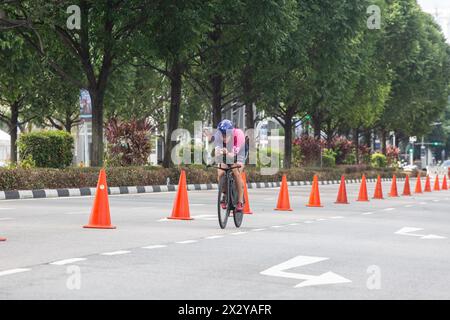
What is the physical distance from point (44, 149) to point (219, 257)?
23.3 meters

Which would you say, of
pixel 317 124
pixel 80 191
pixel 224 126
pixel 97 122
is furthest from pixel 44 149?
pixel 317 124

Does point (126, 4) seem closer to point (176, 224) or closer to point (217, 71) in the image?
point (217, 71)

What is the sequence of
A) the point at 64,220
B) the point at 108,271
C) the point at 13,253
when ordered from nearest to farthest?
1. the point at 108,271
2. the point at 13,253
3. the point at 64,220

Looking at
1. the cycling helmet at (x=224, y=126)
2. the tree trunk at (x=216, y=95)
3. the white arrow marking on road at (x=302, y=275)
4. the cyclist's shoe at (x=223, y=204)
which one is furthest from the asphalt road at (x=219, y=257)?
the tree trunk at (x=216, y=95)

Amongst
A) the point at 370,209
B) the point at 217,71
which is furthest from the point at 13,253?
the point at 217,71

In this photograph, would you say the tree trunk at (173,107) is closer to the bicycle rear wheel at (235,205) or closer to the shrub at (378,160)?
the bicycle rear wheel at (235,205)

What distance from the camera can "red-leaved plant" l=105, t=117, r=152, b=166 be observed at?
42406 mm

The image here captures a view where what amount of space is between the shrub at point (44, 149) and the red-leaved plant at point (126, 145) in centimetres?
716

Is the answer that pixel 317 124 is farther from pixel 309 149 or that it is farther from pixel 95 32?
pixel 95 32

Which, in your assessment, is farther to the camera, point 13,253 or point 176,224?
point 176,224

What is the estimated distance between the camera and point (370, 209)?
26.6 m

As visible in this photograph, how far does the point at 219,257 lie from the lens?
1211 cm

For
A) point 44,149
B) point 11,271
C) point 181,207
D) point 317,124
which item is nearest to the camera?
point 11,271
